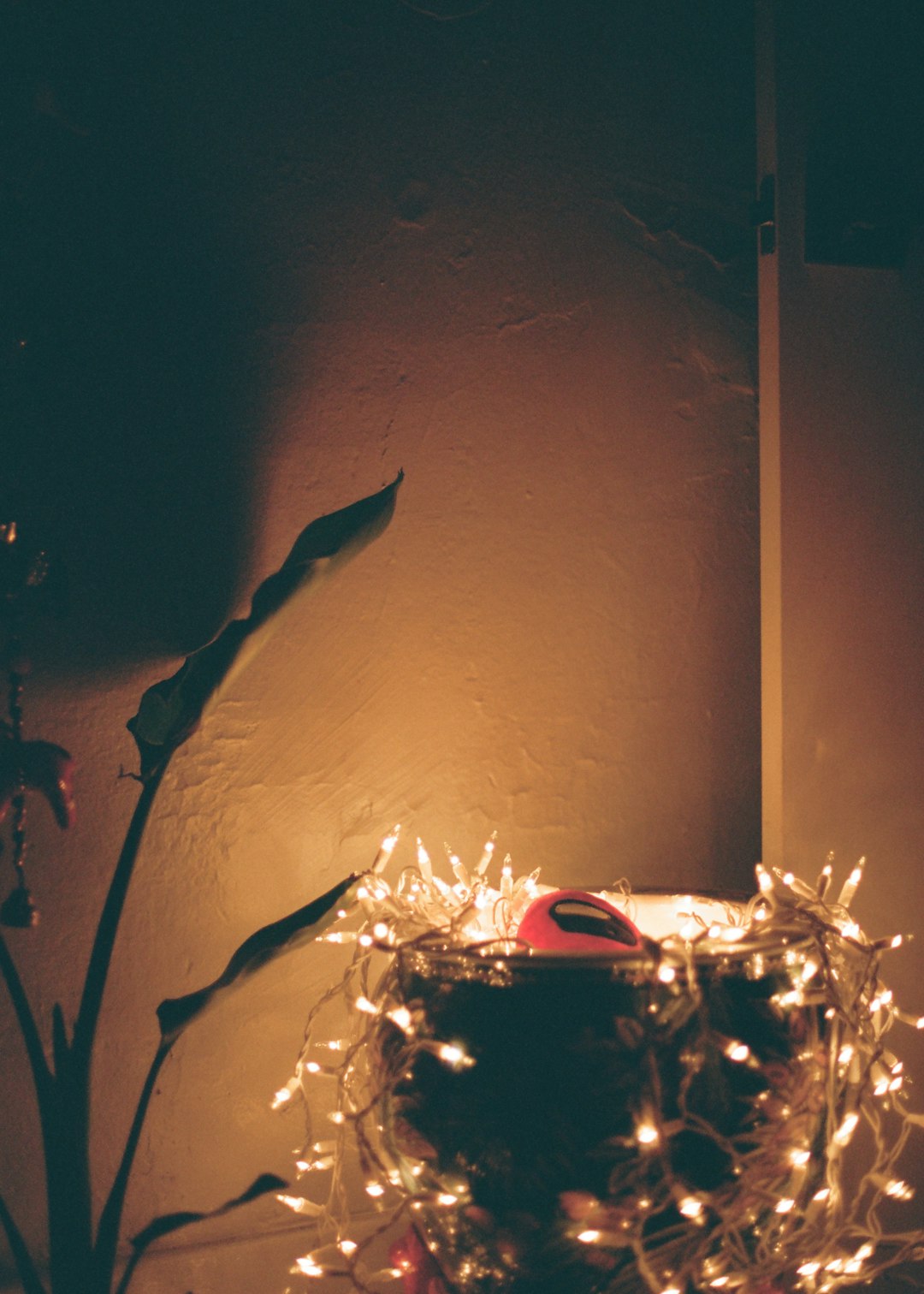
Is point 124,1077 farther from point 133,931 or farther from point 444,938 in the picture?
point 444,938

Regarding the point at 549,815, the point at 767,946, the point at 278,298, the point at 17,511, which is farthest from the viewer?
the point at 549,815

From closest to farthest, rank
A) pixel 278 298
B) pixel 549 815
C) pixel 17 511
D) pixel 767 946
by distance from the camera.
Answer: pixel 767 946, pixel 17 511, pixel 278 298, pixel 549 815

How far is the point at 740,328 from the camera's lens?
1.33 meters

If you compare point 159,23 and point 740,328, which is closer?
point 159,23

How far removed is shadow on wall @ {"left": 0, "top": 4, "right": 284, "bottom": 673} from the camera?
3.40 ft

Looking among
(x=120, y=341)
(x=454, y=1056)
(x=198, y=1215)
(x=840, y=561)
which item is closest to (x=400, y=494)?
(x=120, y=341)

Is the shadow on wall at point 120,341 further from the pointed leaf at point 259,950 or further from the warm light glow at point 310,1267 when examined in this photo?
the warm light glow at point 310,1267

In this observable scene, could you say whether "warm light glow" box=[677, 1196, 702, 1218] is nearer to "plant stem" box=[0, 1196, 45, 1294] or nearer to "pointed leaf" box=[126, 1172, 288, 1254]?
"pointed leaf" box=[126, 1172, 288, 1254]

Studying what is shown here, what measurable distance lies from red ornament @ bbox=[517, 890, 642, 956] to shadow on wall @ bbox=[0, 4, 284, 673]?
47 centimetres

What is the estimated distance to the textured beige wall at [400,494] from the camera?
42.2 inches

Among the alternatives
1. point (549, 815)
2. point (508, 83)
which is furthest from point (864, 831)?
point (508, 83)

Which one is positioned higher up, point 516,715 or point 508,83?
point 508,83

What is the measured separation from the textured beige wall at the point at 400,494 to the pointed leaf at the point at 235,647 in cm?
23

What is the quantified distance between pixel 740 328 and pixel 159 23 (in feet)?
2.57
